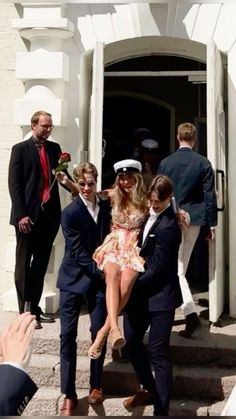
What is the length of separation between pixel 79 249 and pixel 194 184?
4.23ft

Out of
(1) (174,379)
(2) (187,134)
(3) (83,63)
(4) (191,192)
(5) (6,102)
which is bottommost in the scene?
(1) (174,379)

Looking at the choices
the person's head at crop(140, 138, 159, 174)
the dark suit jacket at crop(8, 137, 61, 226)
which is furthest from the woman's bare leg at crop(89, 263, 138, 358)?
the person's head at crop(140, 138, 159, 174)

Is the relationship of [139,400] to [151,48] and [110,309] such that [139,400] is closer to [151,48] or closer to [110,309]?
[110,309]

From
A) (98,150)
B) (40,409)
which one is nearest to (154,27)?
(98,150)

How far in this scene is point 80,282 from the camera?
4.20 metres

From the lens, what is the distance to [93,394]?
4207mm

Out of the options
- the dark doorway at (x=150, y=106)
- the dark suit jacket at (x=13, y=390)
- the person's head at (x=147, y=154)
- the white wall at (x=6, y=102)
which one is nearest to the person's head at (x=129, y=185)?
the person's head at (x=147, y=154)

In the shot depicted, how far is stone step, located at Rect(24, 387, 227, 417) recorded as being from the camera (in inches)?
164

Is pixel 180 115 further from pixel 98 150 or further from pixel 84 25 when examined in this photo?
pixel 98 150

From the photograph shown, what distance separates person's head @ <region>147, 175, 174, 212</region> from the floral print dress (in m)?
0.20

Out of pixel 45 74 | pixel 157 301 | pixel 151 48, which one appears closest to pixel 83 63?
pixel 45 74

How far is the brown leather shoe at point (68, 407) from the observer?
13.4ft

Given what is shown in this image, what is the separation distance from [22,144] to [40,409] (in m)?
2.19

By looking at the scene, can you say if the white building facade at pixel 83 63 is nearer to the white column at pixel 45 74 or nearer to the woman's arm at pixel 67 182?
the white column at pixel 45 74
